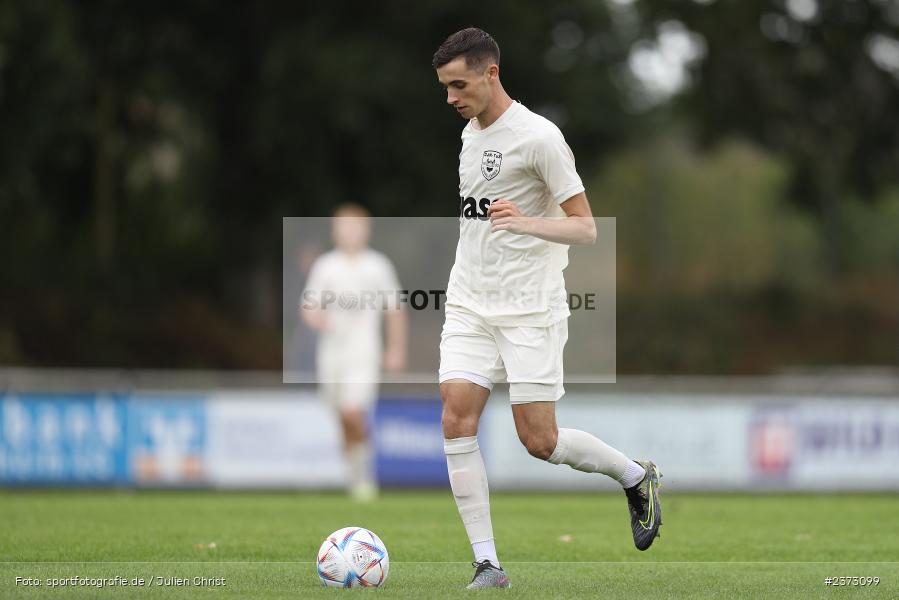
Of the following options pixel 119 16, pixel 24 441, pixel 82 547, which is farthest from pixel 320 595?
pixel 119 16

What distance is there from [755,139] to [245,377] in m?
13.4

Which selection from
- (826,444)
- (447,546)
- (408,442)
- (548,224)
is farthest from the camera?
(408,442)

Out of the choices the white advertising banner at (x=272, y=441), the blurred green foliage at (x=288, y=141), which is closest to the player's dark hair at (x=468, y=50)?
the white advertising banner at (x=272, y=441)

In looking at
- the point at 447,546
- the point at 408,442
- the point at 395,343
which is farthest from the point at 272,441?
the point at 447,546

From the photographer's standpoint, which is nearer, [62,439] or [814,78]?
[62,439]

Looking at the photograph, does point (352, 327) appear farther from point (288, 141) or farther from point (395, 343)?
point (288, 141)

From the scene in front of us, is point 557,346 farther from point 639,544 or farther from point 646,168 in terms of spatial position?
point 646,168

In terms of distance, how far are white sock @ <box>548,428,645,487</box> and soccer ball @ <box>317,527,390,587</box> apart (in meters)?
1.00

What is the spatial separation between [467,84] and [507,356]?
131cm

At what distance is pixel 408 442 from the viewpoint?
1736cm

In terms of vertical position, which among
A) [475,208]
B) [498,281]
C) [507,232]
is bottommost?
[498,281]

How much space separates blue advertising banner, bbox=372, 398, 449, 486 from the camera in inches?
679

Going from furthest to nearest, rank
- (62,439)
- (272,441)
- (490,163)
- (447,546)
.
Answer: (272,441)
(62,439)
(447,546)
(490,163)

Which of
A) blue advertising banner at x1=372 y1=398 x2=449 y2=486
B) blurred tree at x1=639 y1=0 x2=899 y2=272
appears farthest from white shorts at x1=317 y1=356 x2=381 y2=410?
blurred tree at x1=639 y1=0 x2=899 y2=272
